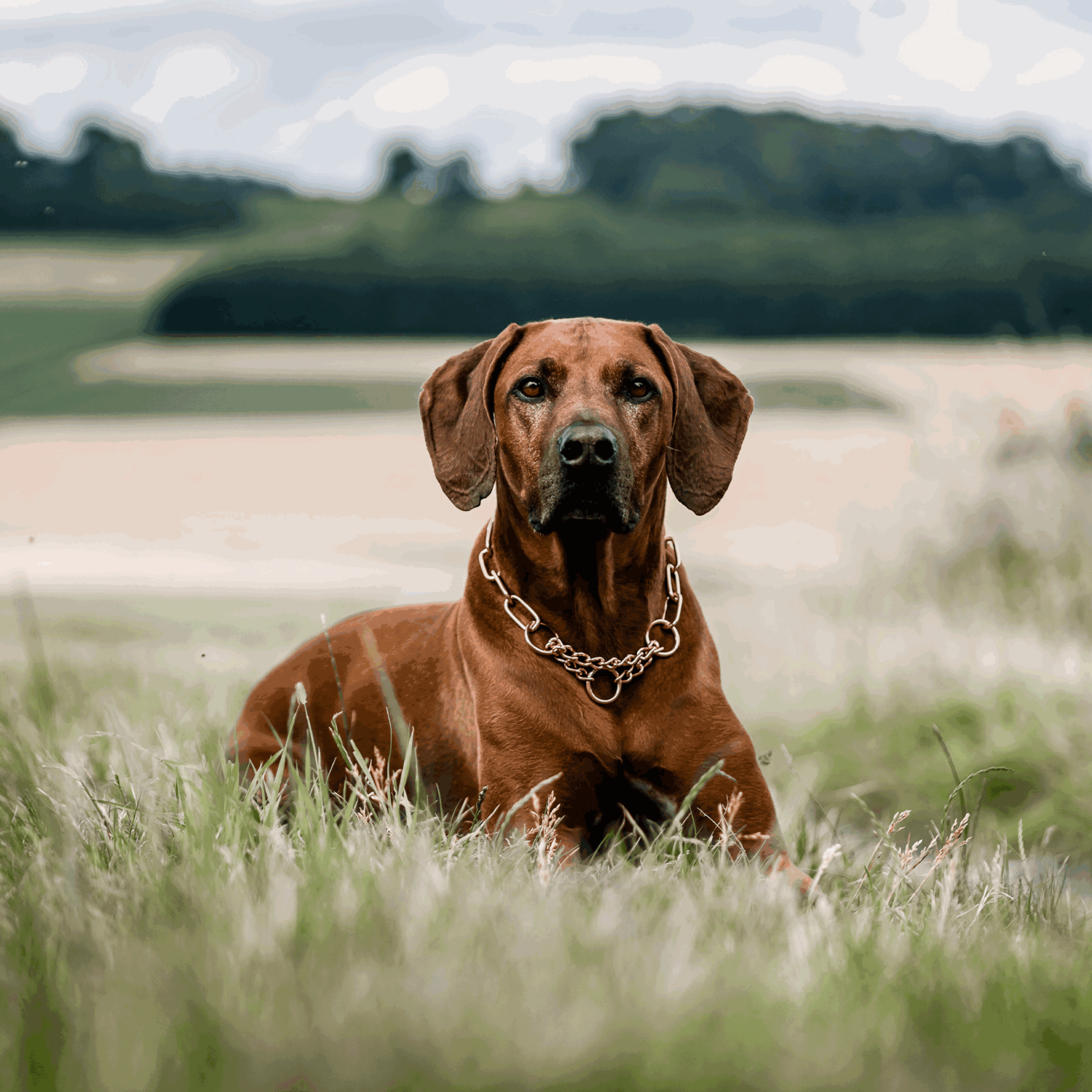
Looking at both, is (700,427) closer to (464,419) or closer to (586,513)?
(586,513)

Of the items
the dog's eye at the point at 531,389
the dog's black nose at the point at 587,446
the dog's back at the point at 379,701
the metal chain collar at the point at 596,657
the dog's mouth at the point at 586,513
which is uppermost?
the dog's eye at the point at 531,389

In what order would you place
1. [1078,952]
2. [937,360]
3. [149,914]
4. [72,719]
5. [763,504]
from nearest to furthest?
1. [149,914]
2. [1078,952]
3. [72,719]
4. [937,360]
5. [763,504]

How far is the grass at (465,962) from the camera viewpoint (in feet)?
5.36

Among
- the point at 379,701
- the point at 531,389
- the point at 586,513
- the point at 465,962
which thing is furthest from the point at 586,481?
the point at 465,962

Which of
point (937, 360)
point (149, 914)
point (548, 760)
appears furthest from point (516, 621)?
point (937, 360)

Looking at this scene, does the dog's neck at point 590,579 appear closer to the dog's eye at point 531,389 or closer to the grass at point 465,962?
the dog's eye at point 531,389

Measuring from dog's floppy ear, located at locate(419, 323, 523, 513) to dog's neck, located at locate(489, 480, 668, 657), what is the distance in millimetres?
127

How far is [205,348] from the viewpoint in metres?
38.0

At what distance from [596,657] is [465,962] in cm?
127

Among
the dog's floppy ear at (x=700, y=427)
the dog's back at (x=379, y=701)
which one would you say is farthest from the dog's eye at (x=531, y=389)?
the dog's back at (x=379, y=701)

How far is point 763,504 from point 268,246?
27488mm

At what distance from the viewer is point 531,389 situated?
3041 mm

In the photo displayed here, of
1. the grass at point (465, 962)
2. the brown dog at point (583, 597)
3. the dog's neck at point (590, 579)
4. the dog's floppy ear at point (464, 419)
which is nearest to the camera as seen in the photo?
the grass at point (465, 962)

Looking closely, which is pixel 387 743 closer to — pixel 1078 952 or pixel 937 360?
pixel 1078 952
